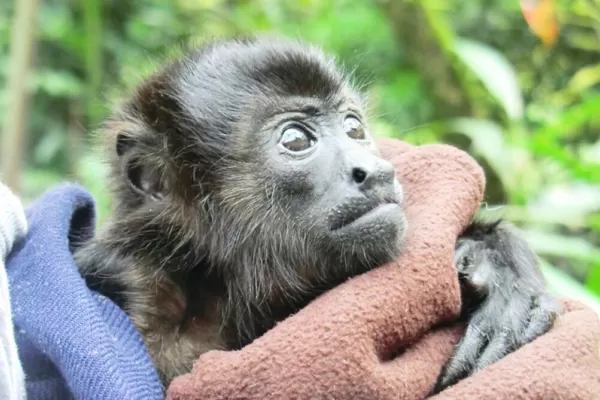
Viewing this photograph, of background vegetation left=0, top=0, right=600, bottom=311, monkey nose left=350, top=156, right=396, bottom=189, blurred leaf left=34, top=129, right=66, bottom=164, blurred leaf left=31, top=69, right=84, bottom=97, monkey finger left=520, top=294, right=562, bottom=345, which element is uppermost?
monkey nose left=350, top=156, right=396, bottom=189

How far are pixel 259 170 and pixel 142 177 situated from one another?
0.87 ft

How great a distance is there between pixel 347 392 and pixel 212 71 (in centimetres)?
77

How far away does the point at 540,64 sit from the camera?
5.11 meters

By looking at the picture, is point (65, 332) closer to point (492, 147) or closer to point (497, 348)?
point (497, 348)

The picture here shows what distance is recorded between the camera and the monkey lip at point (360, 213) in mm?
1265

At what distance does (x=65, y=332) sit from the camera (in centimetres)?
103

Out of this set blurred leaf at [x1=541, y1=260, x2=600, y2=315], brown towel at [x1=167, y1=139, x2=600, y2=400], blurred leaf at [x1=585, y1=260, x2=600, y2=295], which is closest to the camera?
brown towel at [x1=167, y1=139, x2=600, y2=400]

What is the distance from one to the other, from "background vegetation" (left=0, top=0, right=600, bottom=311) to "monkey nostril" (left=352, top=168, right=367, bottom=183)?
0.64 metres

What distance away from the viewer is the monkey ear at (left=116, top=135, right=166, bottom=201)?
1.46 metres

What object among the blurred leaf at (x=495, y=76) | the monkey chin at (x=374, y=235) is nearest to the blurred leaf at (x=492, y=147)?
the blurred leaf at (x=495, y=76)

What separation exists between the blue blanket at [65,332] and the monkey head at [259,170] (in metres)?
0.25

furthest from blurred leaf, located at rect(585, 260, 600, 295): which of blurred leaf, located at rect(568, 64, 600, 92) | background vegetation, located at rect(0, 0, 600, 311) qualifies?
blurred leaf, located at rect(568, 64, 600, 92)

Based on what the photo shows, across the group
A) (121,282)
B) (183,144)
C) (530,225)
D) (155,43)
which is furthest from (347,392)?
(155,43)

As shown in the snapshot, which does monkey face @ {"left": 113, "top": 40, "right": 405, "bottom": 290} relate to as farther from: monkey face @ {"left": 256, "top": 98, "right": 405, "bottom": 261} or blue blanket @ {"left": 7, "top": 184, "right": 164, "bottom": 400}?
blue blanket @ {"left": 7, "top": 184, "right": 164, "bottom": 400}
